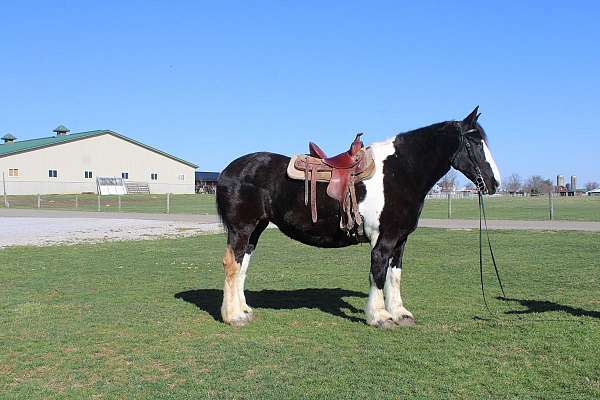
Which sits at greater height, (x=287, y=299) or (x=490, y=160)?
(x=490, y=160)

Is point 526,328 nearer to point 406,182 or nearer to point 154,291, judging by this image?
point 406,182

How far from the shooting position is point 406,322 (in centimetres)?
683

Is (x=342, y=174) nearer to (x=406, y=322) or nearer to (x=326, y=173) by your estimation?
(x=326, y=173)

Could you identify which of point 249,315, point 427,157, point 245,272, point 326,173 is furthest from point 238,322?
point 427,157

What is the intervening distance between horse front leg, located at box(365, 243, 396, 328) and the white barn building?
64.1 metres

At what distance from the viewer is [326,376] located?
16.5ft

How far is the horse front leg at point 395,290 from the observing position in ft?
22.9

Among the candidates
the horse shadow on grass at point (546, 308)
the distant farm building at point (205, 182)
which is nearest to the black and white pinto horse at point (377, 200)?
the horse shadow on grass at point (546, 308)

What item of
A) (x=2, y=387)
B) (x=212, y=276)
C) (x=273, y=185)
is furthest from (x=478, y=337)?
(x=212, y=276)

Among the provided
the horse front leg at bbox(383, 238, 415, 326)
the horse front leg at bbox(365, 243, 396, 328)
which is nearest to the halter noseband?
the horse front leg at bbox(383, 238, 415, 326)

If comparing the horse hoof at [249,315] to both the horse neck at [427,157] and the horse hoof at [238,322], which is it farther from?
the horse neck at [427,157]

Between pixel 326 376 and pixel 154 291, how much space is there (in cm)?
524

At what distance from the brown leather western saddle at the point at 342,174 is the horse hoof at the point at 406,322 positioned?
1320 mm

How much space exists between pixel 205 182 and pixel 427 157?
99.7 m
